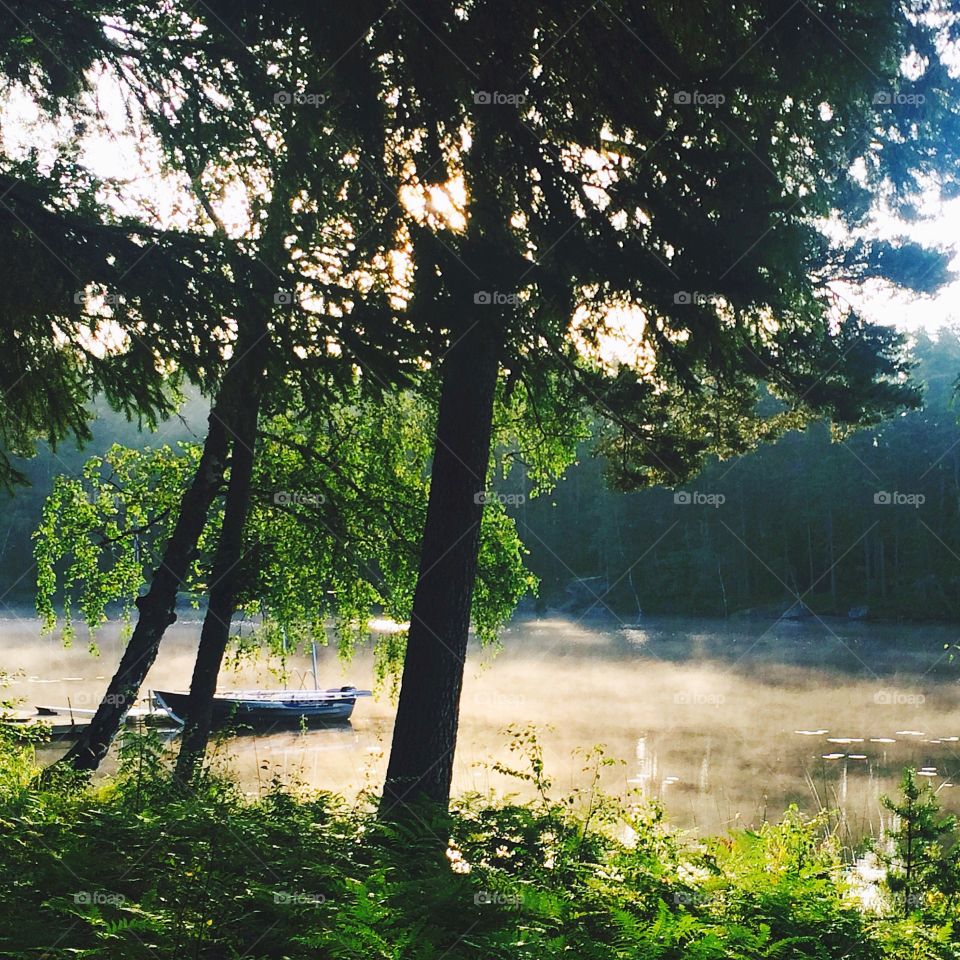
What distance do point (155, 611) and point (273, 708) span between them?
11736 millimetres

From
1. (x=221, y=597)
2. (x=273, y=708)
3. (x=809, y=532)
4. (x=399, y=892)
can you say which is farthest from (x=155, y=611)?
(x=809, y=532)

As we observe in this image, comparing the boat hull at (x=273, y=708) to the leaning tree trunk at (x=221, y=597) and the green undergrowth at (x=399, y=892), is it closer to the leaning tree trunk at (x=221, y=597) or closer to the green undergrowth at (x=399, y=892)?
the leaning tree trunk at (x=221, y=597)

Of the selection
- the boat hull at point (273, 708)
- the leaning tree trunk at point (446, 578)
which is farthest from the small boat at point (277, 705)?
the leaning tree trunk at point (446, 578)

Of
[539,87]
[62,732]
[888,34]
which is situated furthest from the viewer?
[62,732]

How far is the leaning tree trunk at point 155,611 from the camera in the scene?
8.77m

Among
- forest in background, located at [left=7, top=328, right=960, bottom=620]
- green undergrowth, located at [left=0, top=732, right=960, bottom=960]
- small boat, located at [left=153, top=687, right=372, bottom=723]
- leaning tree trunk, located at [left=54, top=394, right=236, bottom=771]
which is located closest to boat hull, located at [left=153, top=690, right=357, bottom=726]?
small boat, located at [left=153, top=687, right=372, bottom=723]

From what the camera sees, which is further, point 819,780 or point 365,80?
point 819,780

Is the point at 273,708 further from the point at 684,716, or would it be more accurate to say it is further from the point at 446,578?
the point at 446,578

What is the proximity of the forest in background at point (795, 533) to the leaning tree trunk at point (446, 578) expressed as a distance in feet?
103

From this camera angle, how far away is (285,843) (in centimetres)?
444

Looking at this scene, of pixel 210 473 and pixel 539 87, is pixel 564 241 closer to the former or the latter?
pixel 539 87

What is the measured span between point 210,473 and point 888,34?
7070mm

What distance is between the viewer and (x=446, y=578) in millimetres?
6289

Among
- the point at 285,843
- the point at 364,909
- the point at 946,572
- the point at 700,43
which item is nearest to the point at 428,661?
the point at 285,843
